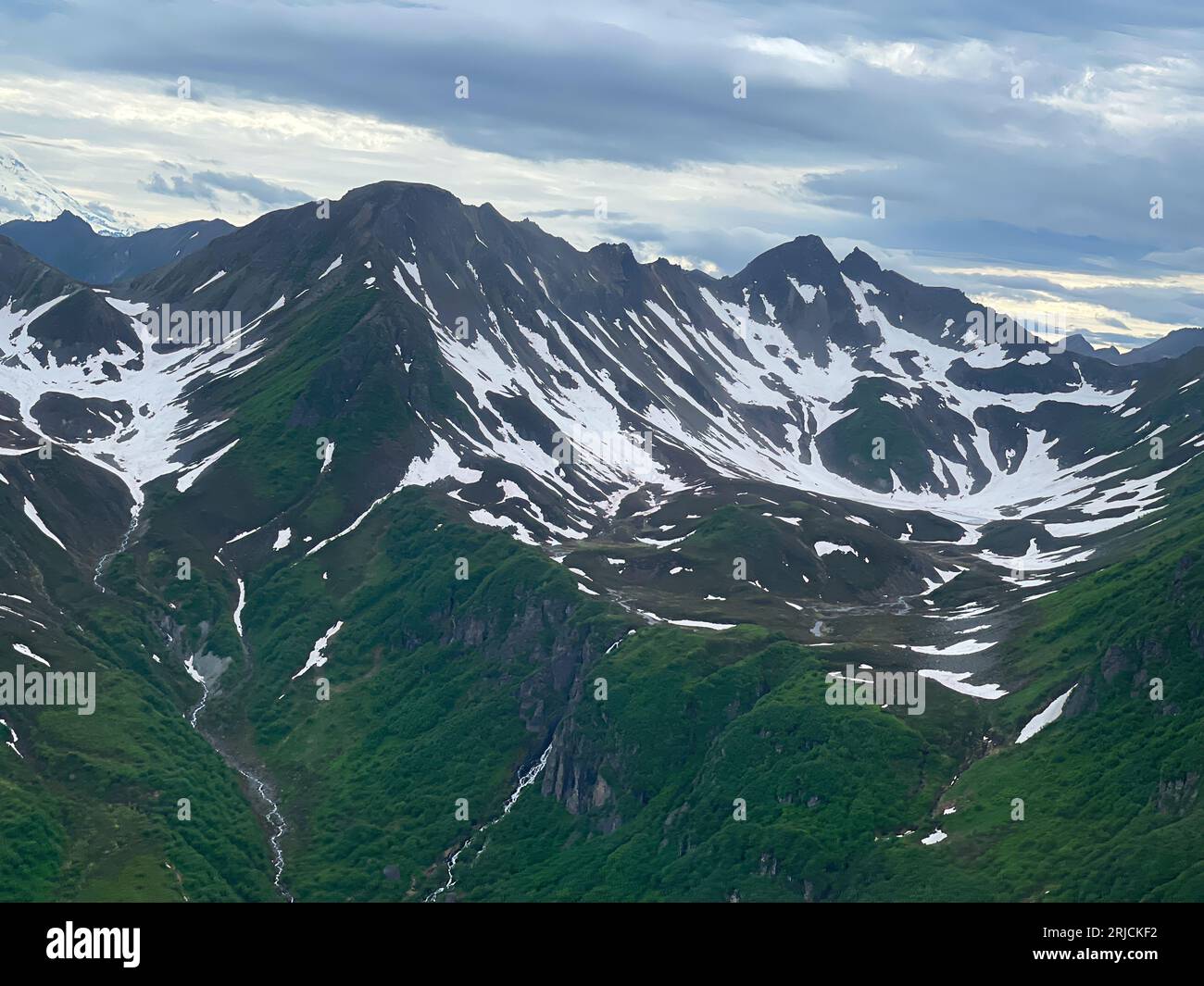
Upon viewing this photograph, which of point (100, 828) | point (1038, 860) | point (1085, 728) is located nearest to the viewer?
point (1038, 860)

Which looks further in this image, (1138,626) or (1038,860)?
(1138,626)

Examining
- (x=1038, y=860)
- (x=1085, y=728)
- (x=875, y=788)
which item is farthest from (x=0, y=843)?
(x=1085, y=728)
